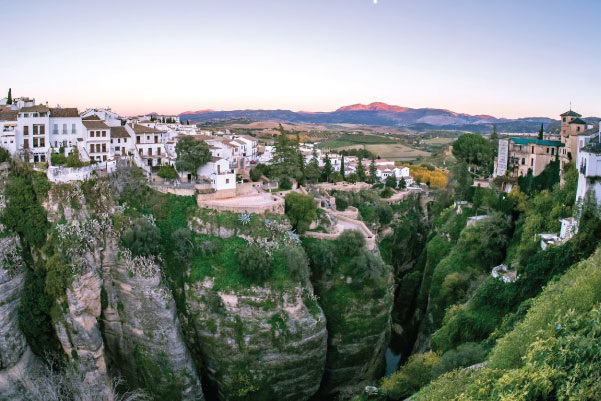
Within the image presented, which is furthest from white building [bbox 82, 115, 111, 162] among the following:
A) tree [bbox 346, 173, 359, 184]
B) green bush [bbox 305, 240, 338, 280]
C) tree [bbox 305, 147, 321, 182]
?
tree [bbox 346, 173, 359, 184]

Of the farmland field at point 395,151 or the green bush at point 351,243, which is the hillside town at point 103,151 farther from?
the farmland field at point 395,151

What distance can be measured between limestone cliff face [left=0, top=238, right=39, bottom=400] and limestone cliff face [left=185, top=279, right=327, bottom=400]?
33.9ft

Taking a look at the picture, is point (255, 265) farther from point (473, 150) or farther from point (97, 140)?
point (473, 150)

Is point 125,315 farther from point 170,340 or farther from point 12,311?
point 12,311

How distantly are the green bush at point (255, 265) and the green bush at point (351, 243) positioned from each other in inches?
244

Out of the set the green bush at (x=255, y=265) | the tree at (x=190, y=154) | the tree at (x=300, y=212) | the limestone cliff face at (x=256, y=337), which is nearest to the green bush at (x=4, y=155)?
the tree at (x=190, y=154)

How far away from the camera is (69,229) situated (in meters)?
31.3

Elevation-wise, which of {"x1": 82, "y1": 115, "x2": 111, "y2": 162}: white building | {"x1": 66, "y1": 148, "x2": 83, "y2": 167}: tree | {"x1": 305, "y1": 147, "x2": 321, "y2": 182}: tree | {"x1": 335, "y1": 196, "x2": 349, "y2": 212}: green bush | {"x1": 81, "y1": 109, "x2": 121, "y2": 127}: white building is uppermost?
{"x1": 81, "y1": 109, "x2": 121, "y2": 127}: white building

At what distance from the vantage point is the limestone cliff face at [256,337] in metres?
31.0

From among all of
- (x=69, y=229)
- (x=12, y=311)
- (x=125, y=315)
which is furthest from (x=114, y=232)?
(x=12, y=311)

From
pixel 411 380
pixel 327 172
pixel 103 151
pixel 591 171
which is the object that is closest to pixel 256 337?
pixel 411 380

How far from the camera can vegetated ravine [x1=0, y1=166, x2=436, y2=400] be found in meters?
30.4

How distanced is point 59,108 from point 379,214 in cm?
3073

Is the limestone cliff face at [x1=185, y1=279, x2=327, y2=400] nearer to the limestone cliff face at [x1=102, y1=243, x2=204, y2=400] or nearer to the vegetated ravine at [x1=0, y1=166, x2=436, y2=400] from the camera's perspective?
the vegetated ravine at [x1=0, y1=166, x2=436, y2=400]
